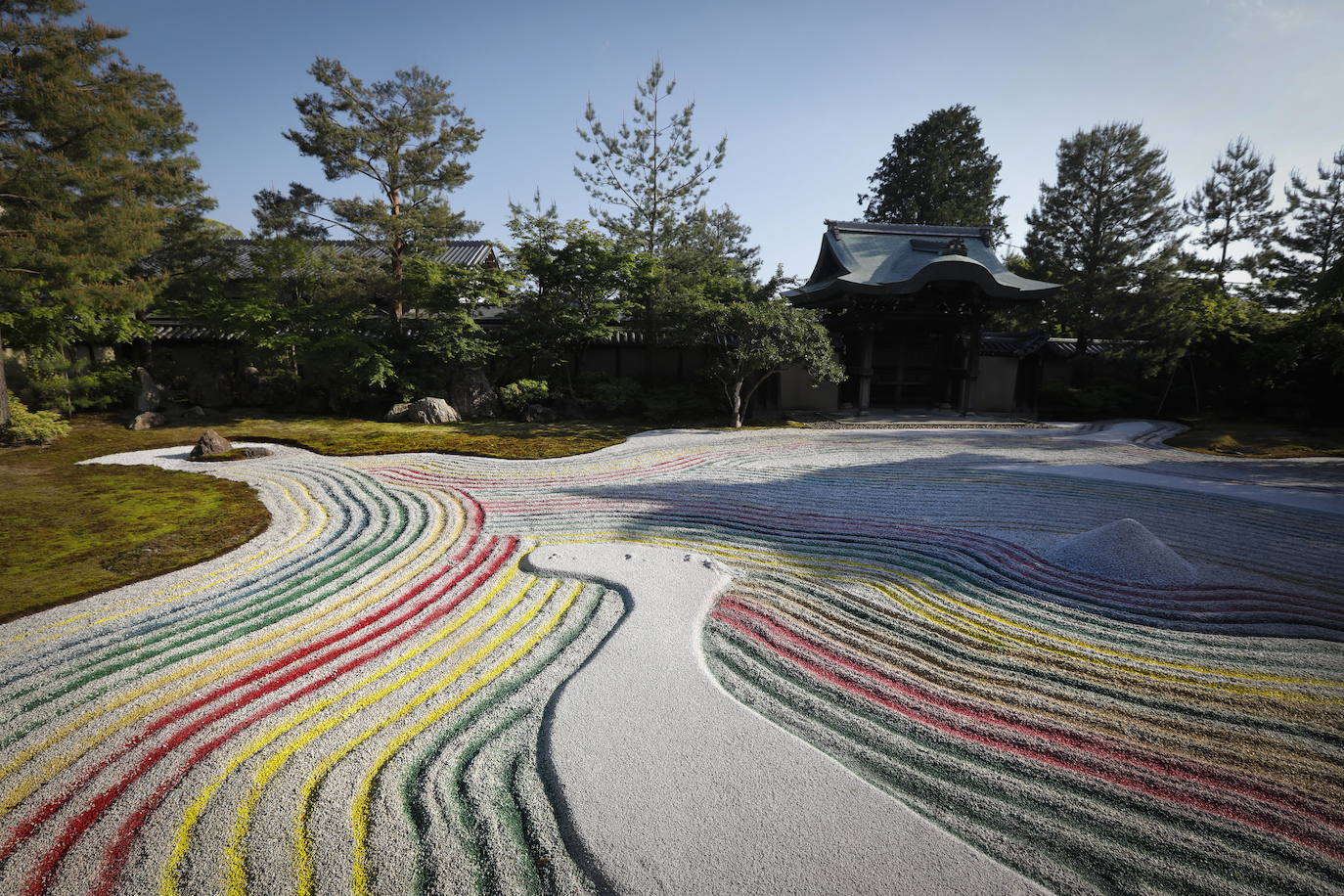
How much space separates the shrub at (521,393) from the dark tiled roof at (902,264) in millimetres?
8118

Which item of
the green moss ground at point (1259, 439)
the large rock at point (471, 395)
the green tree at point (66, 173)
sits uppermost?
the green tree at point (66, 173)

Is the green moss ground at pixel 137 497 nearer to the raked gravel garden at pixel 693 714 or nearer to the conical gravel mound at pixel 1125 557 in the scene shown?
the raked gravel garden at pixel 693 714

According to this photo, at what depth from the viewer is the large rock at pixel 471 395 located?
46.5ft

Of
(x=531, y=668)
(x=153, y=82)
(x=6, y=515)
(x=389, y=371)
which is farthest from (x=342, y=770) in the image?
(x=153, y=82)

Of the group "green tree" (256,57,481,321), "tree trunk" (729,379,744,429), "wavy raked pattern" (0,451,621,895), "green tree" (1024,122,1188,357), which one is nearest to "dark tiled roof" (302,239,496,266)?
"green tree" (256,57,481,321)

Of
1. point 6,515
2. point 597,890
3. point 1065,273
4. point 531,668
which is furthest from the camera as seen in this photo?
point 1065,273

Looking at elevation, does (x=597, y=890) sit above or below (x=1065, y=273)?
below

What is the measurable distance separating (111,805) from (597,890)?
2.11 meters

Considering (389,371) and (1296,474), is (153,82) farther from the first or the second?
(1296,474)

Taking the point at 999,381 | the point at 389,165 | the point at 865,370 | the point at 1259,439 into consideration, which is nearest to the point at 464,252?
the point at 389,165

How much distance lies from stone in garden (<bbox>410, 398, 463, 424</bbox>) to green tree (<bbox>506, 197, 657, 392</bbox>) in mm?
2397

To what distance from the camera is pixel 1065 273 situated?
1820 centimetres

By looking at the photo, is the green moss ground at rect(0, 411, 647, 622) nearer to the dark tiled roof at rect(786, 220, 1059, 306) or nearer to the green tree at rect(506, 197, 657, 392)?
the green tree at rect(506, 197, 657, 392)

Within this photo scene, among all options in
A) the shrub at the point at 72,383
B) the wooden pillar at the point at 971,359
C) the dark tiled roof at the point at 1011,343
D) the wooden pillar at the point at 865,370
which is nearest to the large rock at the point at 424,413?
the shrub at the point at 72,383
